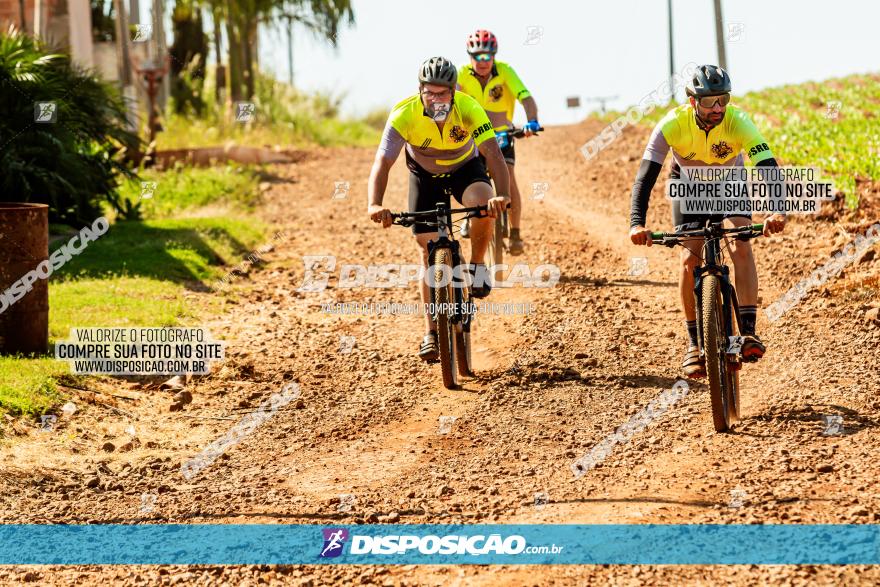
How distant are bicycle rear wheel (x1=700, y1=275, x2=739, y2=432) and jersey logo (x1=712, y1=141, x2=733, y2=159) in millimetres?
1004

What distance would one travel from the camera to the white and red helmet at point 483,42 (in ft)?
39.6

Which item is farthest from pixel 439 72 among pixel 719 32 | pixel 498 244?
pixel 719 32

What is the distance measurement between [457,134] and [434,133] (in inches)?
7.4

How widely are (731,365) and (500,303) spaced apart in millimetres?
4764

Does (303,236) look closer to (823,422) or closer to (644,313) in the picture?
(644,313)

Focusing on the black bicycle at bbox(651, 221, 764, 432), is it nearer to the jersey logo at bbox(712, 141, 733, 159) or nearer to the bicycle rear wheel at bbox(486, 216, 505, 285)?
the jersey logo at bbox(712, 141, 733, 159)

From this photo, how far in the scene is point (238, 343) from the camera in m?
11.3

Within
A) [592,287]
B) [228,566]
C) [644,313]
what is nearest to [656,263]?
[592,287]

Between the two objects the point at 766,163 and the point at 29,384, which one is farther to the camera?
the point at 29,384

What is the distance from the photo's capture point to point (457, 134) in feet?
29.9

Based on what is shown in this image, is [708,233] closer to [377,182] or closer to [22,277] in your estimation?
[377,182]

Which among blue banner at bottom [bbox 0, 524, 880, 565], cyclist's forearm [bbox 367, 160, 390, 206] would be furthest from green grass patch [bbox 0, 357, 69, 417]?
cyclist's forearm [bbox 367, 160, 390, 206]

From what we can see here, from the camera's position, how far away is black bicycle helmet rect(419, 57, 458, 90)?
8.70 m

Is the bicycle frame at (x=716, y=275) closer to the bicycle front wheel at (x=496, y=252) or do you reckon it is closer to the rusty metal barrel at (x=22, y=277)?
the bicycle front wheel at (x=496, y=252)
